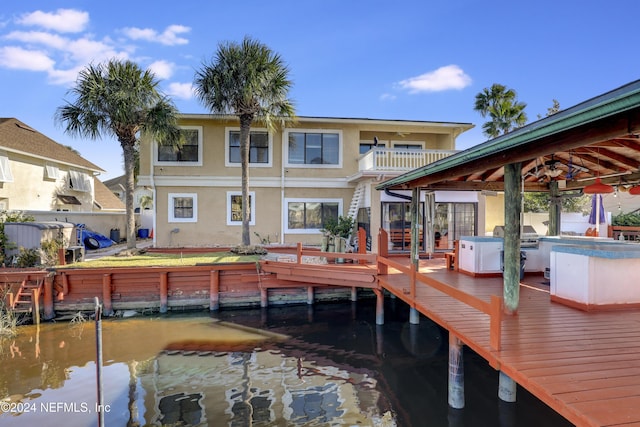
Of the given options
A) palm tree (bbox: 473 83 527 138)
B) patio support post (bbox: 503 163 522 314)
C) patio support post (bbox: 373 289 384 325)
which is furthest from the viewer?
palm tree (bbox: 473 83 527 138)

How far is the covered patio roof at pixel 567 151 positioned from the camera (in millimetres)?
3211

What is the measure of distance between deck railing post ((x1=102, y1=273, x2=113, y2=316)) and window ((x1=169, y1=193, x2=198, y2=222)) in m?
5.30

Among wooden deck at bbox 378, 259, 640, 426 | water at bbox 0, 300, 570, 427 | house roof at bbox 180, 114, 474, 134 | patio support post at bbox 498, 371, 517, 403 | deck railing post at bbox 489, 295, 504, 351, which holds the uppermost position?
house roof at bbox 180, 114, 474, 134

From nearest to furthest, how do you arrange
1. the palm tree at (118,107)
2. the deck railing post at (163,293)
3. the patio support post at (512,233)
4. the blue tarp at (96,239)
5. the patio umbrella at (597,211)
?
the patio support post at (512,233) < the deck railing post at (163,293) < the patio umbrella at (597,211) < the palm tree at (118,107) < the blue tarp at (96,239)

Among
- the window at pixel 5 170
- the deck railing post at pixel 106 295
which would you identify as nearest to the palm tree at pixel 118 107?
the deck railing post at pixel 106 295

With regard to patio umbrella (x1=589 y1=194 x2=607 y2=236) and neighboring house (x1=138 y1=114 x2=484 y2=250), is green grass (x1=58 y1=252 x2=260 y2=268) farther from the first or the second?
patio umbrella (x1=589 y1=194 x2=607 y2=236)

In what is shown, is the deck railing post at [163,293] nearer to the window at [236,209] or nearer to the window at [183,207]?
the window at [183,207]

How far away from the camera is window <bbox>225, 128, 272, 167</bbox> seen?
16.0 m

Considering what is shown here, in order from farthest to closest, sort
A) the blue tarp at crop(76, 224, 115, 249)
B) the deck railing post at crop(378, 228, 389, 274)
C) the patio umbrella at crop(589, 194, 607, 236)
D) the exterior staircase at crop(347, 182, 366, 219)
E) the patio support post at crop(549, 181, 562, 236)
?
the blue tarp at crop(76, 224, 115, 249) < the exterior staircase at crop(347, 182, 366, 219) < the patio umbrella at crop(589, 194, 607, 236) < the patio support post at crop(549, 181, 562, 236) < the deck railing post at crop(378, 228, 389, 274)

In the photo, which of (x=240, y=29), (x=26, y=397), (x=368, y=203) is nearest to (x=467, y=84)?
(x=368, y=203)

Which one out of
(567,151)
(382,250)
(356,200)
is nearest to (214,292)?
(382,250)

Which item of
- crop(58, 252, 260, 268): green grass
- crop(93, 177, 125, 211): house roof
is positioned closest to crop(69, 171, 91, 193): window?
crop(93, 177, 125, 211): house roof

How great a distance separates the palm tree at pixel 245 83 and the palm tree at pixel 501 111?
51.4 feet

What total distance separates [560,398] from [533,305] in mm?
3226
